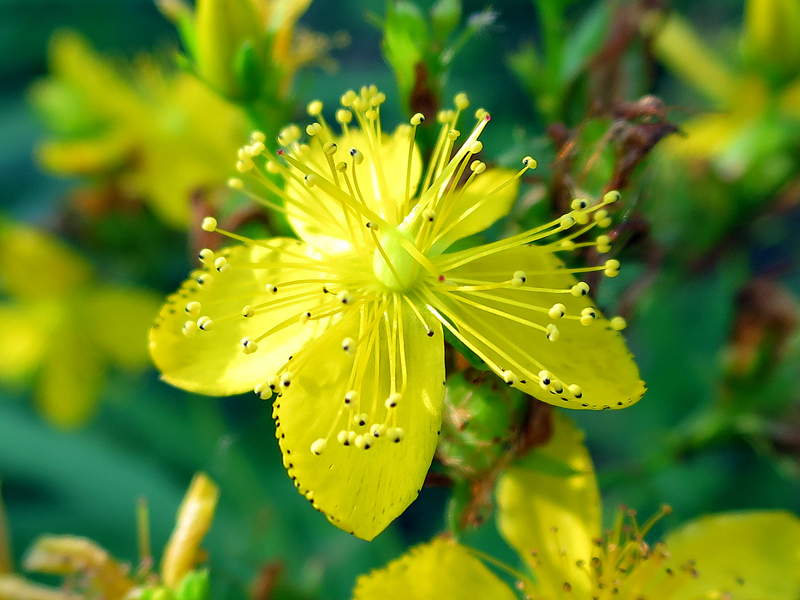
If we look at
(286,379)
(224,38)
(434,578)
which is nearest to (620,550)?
(434,578)

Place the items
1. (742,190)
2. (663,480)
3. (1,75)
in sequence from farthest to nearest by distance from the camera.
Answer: (1,75)
(663,480)
(742,190)

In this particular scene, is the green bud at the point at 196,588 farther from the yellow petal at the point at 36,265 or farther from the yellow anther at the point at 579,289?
the yellow petal at the point at 36,265

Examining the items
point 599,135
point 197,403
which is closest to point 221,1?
point 599,135

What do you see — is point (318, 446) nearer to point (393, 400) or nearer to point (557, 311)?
point (393, 400)

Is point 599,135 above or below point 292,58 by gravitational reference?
below

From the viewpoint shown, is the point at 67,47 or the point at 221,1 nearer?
the point at 221,1

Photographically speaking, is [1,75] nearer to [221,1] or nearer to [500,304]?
→ [221,1]
